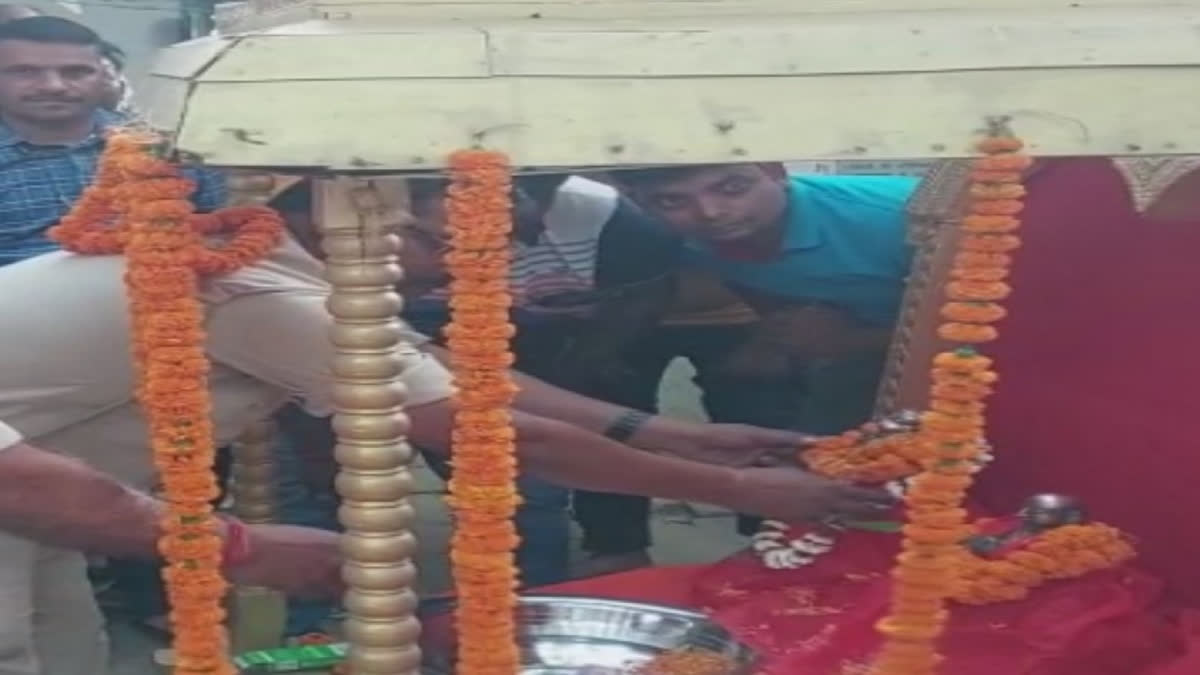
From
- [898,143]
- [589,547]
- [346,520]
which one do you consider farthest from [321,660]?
[589,547]

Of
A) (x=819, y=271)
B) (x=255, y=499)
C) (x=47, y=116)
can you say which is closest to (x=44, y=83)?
(x=47, y=116)

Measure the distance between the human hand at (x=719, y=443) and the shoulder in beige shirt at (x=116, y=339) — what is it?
0.49 meters

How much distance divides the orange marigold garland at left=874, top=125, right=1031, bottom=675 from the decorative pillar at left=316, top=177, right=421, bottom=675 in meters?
0.42

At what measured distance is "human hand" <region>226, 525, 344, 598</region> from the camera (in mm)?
1839

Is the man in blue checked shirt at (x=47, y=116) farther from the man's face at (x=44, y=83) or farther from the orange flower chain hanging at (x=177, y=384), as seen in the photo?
the orange flower chain hanging at (x=177, y=384)

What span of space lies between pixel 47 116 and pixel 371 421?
6.63ft

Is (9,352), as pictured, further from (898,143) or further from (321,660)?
(898,143)

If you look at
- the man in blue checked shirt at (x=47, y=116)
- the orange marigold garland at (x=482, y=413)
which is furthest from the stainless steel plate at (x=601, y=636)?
the man in blue checked shirt at (x=47, y=116)

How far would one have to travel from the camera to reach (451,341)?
1.45 metres

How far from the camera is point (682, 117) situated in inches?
55.4

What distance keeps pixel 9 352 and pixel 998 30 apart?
3.66ft

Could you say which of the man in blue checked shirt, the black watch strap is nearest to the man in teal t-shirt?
the black watch strap

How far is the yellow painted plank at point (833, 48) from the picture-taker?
56.6 inches

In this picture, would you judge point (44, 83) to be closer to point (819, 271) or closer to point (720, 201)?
point (720, 201)
